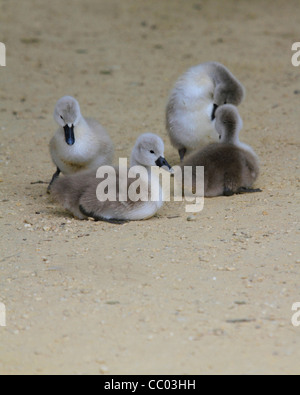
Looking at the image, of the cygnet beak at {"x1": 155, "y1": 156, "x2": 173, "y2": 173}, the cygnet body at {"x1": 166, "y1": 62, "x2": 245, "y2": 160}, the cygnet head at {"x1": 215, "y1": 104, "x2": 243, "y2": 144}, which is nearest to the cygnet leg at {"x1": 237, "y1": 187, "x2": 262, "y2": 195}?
the cygnet head at {"x1": 215, "y1": 104, "x2": 243, "y2": 144}

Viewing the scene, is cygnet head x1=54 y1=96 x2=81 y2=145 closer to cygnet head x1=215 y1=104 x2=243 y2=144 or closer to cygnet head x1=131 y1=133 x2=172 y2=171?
cygnet head x1=131 y1=133 x2=172 y2=171

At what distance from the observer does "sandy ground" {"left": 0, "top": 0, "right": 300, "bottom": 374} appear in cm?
335

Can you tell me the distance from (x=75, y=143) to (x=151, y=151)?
0.75 metres

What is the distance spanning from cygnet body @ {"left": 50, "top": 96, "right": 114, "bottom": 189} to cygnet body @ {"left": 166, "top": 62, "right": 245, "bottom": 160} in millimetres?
963

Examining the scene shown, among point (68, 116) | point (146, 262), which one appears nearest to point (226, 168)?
point (68, 116)

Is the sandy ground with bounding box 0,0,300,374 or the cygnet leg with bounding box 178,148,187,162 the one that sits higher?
the cygnet leg with bounding box 178,148,187,162

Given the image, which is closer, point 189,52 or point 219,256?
point 219,256

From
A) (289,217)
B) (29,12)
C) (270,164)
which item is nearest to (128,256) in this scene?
(289,217)

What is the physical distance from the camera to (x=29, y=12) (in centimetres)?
1318

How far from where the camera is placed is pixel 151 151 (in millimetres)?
5305

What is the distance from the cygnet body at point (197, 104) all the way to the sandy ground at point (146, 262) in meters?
0.59

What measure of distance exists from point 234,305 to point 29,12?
1068cm

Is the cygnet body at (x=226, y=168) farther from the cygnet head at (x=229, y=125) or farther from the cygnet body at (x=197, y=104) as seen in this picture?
the cygnet body at (x=197, y=104)
